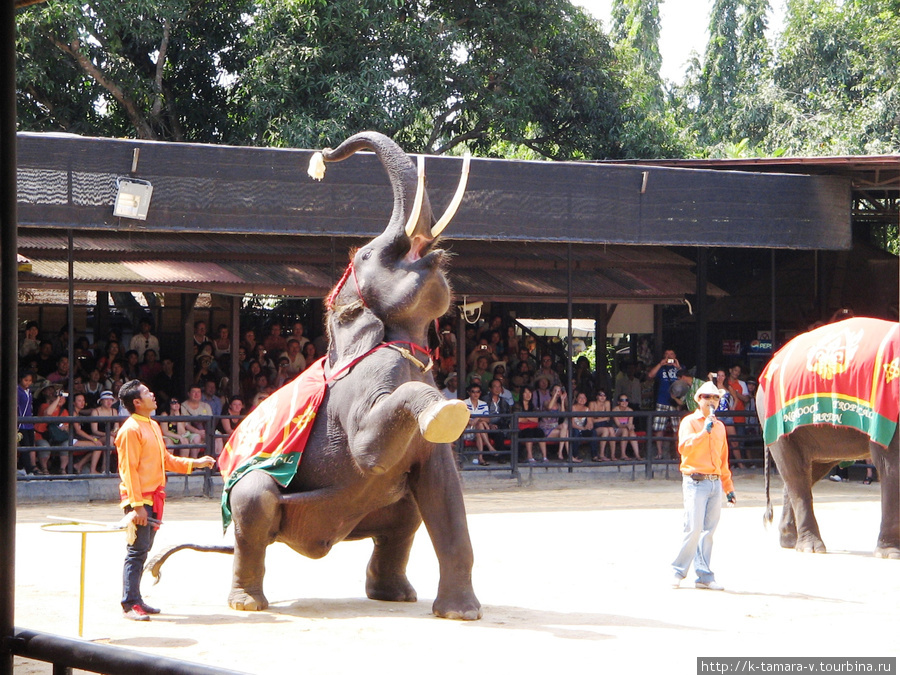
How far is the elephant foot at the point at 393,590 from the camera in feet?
24.7

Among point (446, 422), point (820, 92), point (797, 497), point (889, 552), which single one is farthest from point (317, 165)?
point (820, 92)

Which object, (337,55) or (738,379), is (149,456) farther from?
(337,55)

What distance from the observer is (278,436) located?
719 cm

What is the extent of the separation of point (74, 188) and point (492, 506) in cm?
590

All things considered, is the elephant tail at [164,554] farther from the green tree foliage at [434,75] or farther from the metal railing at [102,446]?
the green tree foliage at [434,75]

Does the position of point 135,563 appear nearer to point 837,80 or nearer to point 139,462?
point 139,462

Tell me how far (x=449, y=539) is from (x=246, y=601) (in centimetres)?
138

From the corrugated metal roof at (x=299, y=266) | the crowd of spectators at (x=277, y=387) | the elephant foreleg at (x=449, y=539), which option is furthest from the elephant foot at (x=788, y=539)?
the corrugated metal roof at (x=299, y=266)

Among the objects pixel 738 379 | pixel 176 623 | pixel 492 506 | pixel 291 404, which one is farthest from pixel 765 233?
pixel 176 623

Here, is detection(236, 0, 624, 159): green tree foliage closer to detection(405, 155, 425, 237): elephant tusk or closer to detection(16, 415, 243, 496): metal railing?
detection(16, 415, 243, 496): metal railing

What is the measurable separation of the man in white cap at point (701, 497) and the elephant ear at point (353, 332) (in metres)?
2.50

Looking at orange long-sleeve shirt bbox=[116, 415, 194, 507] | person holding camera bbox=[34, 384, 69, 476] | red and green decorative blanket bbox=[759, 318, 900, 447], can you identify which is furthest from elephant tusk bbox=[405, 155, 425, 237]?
person holding camera bbox=[34, 384, 69, 476]

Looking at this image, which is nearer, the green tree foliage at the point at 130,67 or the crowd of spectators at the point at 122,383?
the crowd of spectators at the point at 122,383

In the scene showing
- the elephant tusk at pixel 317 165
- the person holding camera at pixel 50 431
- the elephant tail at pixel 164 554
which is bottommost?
the elephant tail at pixel 164 554
